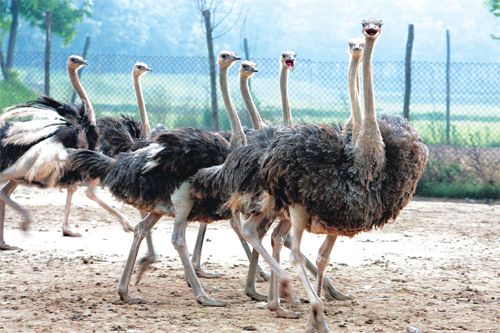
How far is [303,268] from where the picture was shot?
18.7 ft

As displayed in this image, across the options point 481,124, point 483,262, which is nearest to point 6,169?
point 483,262

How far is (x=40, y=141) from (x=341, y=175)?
328 cm

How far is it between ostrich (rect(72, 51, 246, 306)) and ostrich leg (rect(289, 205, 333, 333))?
0.89 metres

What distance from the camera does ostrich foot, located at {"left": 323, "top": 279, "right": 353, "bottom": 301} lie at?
22.0 feet

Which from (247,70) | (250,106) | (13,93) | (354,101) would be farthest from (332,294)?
A: (13,93)

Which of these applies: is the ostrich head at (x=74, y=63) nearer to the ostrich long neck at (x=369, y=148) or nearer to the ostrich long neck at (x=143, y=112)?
the ostrich long neck at (x=143, y=112)

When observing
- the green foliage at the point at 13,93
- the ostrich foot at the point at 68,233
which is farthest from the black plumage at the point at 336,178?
the green foliage at the point at 13,93

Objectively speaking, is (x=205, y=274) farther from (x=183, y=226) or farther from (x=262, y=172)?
(x=262, y=172)

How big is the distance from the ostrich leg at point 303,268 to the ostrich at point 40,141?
238 centimetres

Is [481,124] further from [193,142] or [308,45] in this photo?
[308,45]

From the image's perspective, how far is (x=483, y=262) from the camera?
312 inches

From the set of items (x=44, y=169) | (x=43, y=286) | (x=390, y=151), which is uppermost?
(x=390, y=151)

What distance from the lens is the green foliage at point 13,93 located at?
16302 millimetres

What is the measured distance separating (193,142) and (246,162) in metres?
0.61
